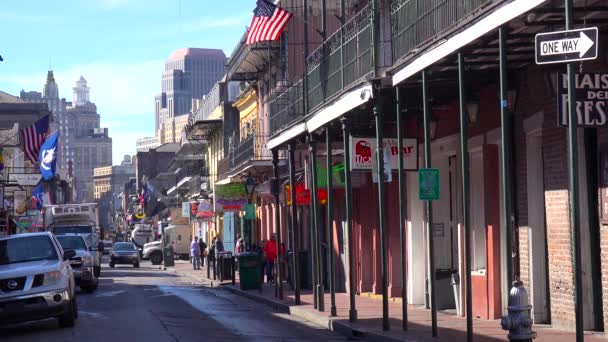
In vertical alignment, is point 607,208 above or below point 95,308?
above

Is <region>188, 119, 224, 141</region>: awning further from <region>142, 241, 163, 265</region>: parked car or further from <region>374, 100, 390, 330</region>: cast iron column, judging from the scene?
<region>374, 100, 390, 330</region>: cast iron column

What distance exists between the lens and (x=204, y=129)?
67.4m

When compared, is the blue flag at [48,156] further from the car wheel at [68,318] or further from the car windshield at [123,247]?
the car wheel at [68,318]

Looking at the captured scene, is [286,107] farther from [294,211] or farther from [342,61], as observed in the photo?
[342,61]

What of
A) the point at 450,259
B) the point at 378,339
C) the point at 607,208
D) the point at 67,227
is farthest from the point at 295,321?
the point at 67,227

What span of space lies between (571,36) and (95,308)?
16.5 meters

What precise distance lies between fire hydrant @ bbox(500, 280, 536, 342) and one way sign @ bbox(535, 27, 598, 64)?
2.54 metres

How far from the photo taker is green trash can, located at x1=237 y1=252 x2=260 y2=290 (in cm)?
3362

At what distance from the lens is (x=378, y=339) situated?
17719 mm

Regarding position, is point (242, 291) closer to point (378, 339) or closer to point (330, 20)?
point (330, 20)

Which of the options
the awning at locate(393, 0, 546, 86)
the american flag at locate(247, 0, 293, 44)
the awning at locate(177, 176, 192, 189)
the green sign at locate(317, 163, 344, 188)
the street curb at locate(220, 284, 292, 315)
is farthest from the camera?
the awning at locate(177, 176, 192, 189)

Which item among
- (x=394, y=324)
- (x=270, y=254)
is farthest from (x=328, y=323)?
(x=270, y=254)

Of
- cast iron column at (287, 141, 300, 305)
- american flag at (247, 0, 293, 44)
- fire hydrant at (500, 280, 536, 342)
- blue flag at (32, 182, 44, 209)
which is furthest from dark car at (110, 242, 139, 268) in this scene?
fire hydrant at (500, 280, 536, 342)

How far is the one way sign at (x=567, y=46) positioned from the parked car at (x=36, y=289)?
10.4 meters
